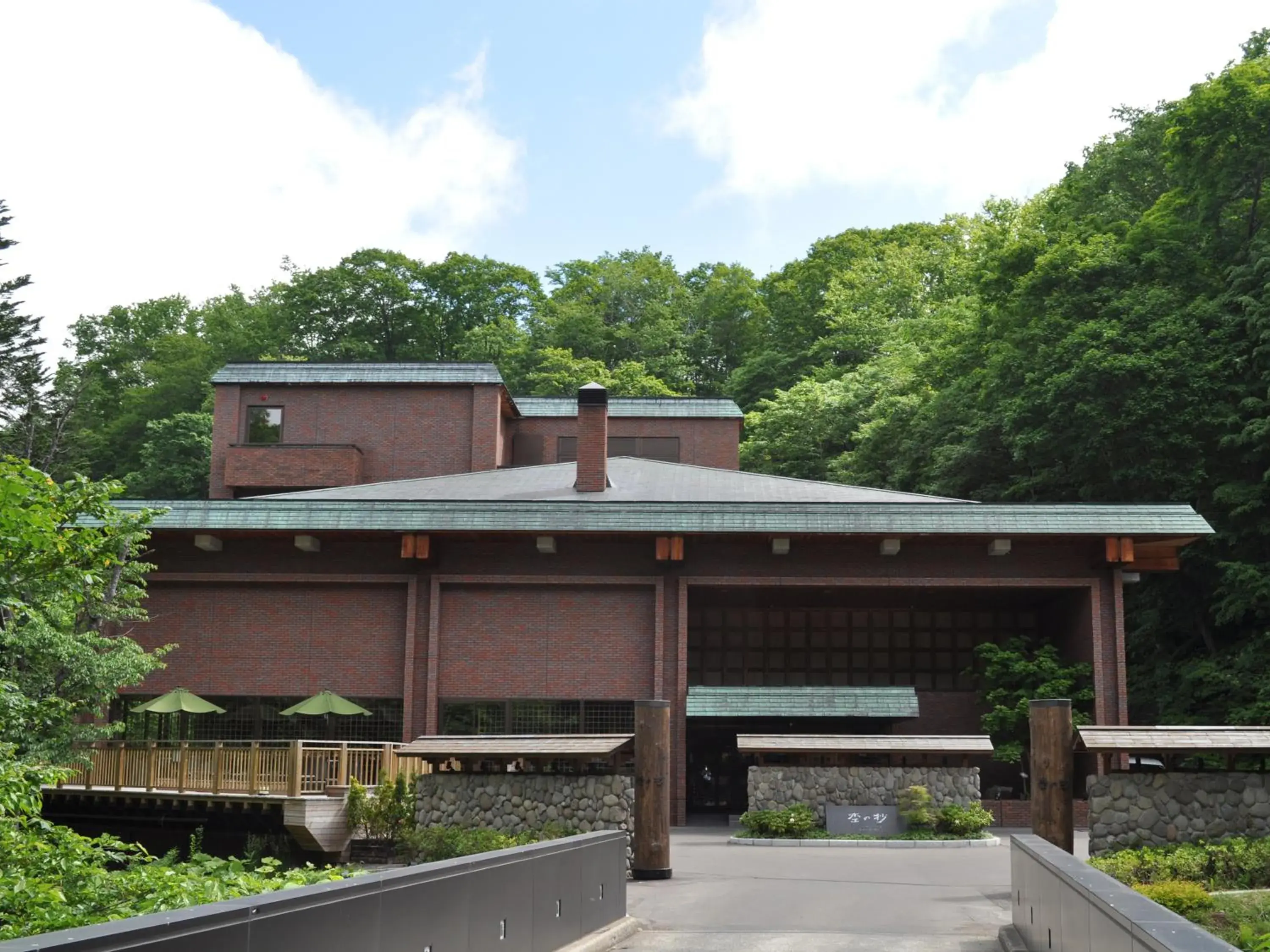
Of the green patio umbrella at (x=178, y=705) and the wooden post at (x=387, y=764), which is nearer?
the wooden post at (x=387, y=764)

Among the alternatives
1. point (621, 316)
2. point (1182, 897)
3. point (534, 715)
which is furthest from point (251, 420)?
point (621, 316)

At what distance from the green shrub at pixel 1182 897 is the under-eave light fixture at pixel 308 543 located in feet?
71.5

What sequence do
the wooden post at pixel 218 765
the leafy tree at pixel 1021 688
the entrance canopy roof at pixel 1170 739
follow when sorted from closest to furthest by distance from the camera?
1. the entrance canopy roof at pixel 1170 739
2. the wooden post at pixel 218 765
3. the leafy tree at pixel 1021 688

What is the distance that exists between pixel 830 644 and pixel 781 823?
10464 millimetres

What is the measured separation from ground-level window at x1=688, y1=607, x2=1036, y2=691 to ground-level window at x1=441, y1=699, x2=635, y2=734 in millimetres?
3682

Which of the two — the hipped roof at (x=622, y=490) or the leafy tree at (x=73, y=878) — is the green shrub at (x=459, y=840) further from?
the hipped roof at (x=622, y=490)

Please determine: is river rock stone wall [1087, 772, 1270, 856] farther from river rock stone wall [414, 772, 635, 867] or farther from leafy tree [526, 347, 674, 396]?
leafy tree [526, 347, 674, 396]

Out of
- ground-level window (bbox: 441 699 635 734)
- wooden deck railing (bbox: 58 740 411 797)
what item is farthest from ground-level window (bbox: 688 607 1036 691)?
wooden deck railing (bbox: 58 740 411 797)

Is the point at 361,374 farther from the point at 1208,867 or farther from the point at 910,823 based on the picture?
the point at 1208,867

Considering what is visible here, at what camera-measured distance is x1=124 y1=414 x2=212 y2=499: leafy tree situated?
67.6 m

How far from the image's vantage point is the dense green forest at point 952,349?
4128 centimetres

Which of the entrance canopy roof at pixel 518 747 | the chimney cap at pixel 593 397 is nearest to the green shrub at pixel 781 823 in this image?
the entrance canopy roof at pixel 518 747

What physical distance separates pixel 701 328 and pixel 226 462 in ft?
154

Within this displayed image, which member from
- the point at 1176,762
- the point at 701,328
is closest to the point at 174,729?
the point at 1176,762
